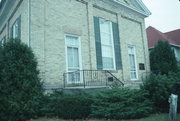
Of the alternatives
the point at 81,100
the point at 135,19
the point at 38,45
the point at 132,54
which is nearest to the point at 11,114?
the point at 81,100

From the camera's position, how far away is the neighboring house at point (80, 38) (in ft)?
29.8

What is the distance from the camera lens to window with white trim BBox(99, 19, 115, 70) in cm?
1221

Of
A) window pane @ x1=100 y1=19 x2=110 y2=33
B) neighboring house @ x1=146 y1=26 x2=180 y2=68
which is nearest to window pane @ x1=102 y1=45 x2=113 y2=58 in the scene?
window pane @ x1=100 y1=19 x2=110 y2=33

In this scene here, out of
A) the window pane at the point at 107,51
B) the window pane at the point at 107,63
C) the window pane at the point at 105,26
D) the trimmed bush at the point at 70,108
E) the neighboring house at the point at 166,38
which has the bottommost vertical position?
the trimmed bush at the point at 70,108

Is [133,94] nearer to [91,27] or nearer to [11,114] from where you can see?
[11,114]

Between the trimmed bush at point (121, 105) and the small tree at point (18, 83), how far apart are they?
8.68 feet

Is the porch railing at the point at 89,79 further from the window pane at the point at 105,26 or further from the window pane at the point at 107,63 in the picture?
the window pane at the point at 105,26

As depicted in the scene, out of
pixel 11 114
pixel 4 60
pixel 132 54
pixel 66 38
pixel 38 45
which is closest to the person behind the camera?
pixel 11 114

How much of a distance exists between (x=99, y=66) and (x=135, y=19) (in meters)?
7.06

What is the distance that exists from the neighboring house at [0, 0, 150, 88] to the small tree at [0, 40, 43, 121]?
0.95 metres

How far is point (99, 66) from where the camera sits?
37.5 ft

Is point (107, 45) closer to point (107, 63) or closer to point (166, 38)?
point (107, 63)

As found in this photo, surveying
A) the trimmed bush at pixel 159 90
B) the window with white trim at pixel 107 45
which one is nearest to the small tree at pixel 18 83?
the trimmed bush at pixel 159 90

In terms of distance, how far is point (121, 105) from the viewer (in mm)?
6727
